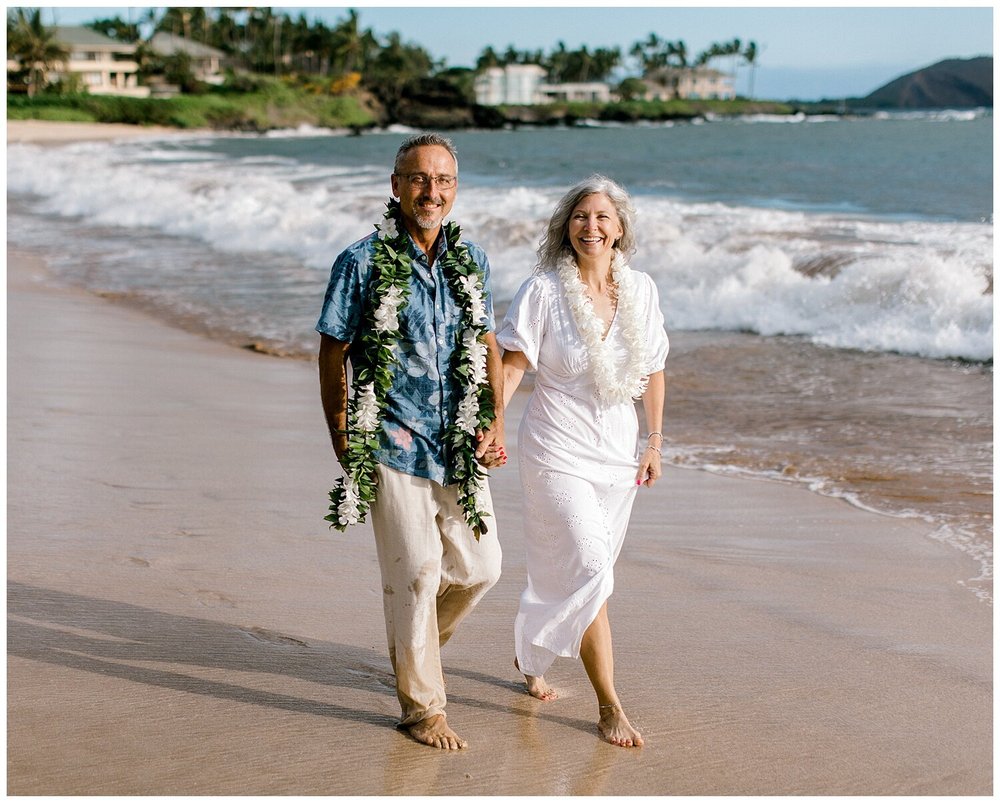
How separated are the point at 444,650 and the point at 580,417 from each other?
1149 mm

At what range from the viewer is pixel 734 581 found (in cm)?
530

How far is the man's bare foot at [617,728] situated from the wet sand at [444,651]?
0.04m

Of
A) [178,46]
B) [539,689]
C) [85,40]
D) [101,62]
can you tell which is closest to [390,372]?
[539,689]

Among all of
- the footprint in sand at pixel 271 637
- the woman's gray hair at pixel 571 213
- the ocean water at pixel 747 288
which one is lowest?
the footprint in sand at pixel 271 637

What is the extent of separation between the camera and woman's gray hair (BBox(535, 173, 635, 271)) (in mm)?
4078

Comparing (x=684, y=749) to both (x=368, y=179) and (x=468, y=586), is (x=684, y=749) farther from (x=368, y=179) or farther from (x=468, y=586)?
(x=368, y=179)

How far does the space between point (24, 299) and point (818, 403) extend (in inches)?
350

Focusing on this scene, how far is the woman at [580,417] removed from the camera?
12.9 feet

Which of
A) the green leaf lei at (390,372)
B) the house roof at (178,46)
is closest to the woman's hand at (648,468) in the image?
the green leaf lei at (390,372)

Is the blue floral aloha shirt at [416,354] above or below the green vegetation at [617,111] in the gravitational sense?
below

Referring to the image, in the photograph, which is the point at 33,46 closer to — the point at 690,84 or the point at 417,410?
the point at 417,410

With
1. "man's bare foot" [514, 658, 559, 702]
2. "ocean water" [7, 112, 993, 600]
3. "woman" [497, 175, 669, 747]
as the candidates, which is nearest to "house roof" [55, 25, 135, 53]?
"ocean water" [7, 112, 993, 600]

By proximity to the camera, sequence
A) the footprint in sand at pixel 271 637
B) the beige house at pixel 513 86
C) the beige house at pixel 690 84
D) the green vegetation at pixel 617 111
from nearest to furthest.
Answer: the footprint in sand at pixel 271 637
the green vegetation at pixel 617 111
the beige house at pixel 513 86
the beige house at pixel 690 84

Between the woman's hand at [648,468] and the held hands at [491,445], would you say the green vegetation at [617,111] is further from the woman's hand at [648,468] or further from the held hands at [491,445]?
the held hands at [491,445]
